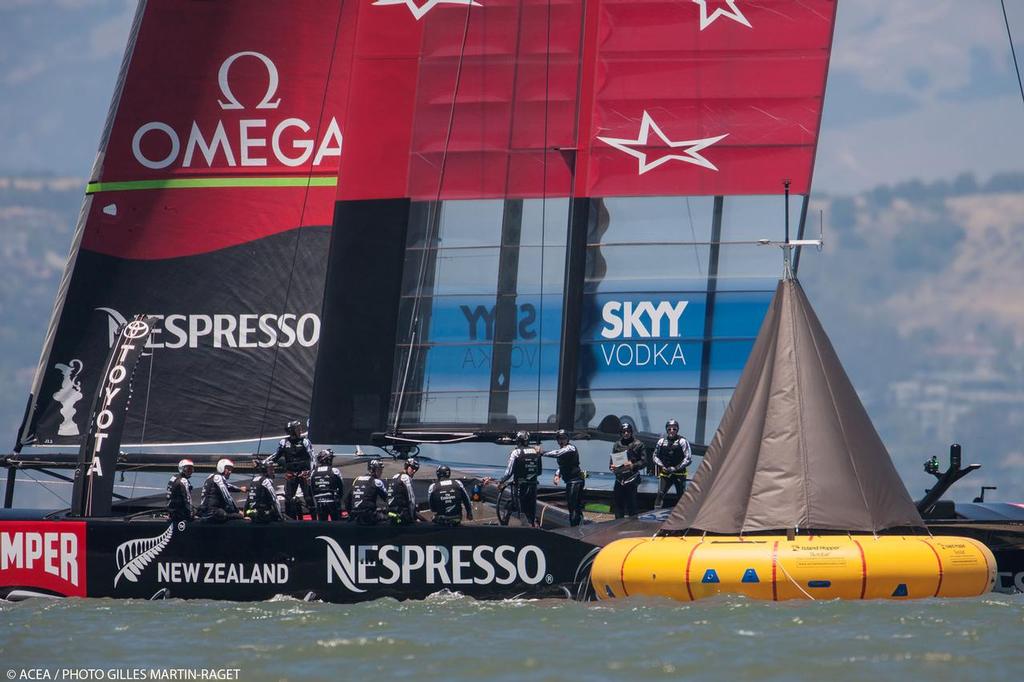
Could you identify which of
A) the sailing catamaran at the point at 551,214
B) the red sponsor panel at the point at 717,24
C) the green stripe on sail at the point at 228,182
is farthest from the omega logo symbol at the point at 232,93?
the red sponsor panel at the point at 717,24

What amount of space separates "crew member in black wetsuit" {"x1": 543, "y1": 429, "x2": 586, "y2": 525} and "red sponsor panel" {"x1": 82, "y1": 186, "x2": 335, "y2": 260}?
5.07 meters

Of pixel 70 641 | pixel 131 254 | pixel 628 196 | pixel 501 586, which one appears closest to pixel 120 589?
pixel 70 641

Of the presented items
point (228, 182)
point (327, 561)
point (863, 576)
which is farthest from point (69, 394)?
point (863, 576)

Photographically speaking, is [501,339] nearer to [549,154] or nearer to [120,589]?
[549,154]

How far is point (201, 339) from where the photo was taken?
19.9 metres

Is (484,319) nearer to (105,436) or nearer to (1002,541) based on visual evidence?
(105,436)

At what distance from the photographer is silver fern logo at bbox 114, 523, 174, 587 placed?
1628cm

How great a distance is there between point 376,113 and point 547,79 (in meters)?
2.05

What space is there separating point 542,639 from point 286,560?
3363 mm

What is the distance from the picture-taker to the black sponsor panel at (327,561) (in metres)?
15.5

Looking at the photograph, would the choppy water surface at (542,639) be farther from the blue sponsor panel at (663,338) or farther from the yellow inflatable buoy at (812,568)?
the blue sponsor panel at (663,338)

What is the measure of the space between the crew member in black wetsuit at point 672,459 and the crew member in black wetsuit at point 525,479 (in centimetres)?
133

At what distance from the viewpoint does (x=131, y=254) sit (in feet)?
66.0

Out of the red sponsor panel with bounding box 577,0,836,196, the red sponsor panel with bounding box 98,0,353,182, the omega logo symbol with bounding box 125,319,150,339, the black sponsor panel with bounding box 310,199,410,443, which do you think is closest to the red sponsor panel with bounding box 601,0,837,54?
the red sponsor panel with bounding box 577,0,836,196
